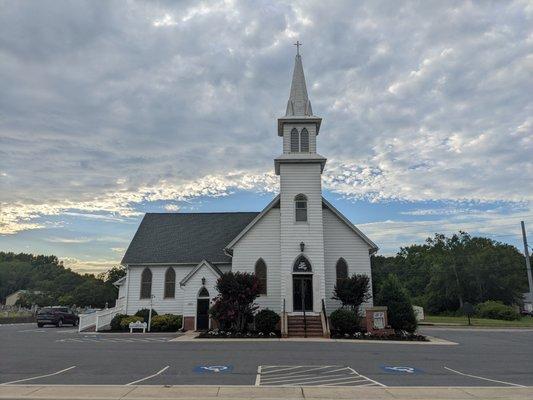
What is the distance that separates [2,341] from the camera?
21734 mm

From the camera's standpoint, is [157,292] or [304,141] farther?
[157,292]

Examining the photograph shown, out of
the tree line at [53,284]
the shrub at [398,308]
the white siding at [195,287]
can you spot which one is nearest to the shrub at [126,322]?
the white siding at [195,287]

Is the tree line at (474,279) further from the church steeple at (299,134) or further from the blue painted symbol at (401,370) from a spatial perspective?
the blue painted symbol at (401,370)

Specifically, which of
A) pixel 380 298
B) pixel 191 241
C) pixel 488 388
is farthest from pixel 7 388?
pixel 191 241

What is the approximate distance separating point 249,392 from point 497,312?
5518cm

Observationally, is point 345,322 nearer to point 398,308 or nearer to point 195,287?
point 398,308

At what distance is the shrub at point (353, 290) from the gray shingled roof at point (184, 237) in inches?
377

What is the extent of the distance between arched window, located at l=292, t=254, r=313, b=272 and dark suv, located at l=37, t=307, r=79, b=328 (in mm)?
21831

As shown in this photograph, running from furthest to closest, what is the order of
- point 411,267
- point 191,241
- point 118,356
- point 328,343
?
1. point 411,267
2. point 191,241
3. point 328,343
4. point 118,356

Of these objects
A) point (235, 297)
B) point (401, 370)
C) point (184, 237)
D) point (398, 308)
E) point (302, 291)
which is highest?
point (184, 237)

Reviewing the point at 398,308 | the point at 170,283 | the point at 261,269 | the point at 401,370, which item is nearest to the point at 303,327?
the point at 261,269

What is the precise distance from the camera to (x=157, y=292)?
32812 mm

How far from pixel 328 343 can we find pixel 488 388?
11.7m

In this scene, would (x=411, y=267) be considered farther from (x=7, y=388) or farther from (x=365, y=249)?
(x=7, y=388)
